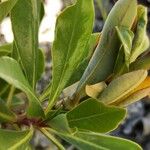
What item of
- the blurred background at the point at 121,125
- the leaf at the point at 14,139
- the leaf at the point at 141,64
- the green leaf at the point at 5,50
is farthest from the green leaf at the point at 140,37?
the blurred background at the point at 121,125

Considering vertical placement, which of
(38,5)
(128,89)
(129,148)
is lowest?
(129,148)

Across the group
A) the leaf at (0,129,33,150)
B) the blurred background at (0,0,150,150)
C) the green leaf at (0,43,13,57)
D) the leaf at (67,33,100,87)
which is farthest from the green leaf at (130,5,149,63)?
the blurred background at (0,0,150,150)

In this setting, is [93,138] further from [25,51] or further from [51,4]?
[51,4]

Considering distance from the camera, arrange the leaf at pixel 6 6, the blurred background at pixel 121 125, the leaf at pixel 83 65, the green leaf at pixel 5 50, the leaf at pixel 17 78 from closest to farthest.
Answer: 1. the leaf at pixel 17 78
2. the leaf at pixel 6 6
3. the leaf at pixel 83 65
4. the green leaf at pixel 5 50
5. the blurred background at pixel 121 125

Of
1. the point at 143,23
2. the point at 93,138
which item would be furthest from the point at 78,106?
the point at 143,23

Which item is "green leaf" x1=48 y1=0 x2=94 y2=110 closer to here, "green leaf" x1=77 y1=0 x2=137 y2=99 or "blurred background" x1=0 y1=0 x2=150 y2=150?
"green leaf" x1=77 y1=0 x2=137 y2=99

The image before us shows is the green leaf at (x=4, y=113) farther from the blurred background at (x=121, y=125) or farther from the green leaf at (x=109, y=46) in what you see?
the blurred background at (x=121, y=125)

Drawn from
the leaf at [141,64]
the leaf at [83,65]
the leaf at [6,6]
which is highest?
the leaf at [6,6]

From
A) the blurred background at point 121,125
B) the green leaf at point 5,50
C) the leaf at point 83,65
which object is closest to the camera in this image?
the leaf at point 83,65
